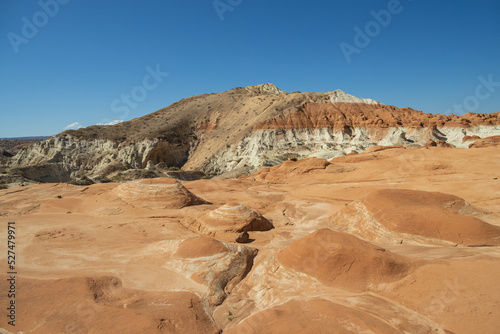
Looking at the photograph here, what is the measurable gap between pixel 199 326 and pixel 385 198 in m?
7.44

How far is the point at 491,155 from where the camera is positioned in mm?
17484

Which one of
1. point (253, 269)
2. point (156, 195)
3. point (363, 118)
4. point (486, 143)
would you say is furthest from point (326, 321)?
point (363, 118)

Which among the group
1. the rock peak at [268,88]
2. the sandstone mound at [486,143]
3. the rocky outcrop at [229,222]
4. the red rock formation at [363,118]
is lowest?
the rocky outcrop at [229,222]

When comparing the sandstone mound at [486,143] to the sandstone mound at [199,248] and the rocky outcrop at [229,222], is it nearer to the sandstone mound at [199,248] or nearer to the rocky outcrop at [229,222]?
the rocky outcrop at [229,222]

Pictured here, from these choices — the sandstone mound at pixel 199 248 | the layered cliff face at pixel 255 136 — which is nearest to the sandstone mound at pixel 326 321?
the sandstone mound at pixel 199 248

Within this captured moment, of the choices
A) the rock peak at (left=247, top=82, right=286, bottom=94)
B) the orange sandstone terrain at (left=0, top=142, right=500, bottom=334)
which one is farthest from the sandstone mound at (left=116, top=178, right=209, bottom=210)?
the rock peak at (left=247, top=82, right=286, bottom=94)

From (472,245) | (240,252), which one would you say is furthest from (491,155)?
(240,252)

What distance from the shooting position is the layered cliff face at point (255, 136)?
3503cm

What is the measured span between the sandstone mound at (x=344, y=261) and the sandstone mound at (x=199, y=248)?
142 cm

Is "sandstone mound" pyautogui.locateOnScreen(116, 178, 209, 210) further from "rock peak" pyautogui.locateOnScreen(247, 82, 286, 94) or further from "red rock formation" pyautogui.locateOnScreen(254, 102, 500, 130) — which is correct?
"rock peak" pyautogui.locateOnScreen(247, 82, 286, 94)

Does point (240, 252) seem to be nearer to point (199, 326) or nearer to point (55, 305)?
point (199, 326)

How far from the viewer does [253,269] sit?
5.68 meters

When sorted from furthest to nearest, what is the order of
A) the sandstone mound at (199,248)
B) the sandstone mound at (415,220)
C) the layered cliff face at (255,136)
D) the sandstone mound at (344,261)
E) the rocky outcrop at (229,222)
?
the layered cliff face at (255,136) → the rocky outcrop at (229,222) → the sandstone mound at (415,220) → the sandstone mound at (199,248) → the sandstone mound at (344,261)

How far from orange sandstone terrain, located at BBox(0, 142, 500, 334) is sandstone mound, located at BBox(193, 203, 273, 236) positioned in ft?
0.14
